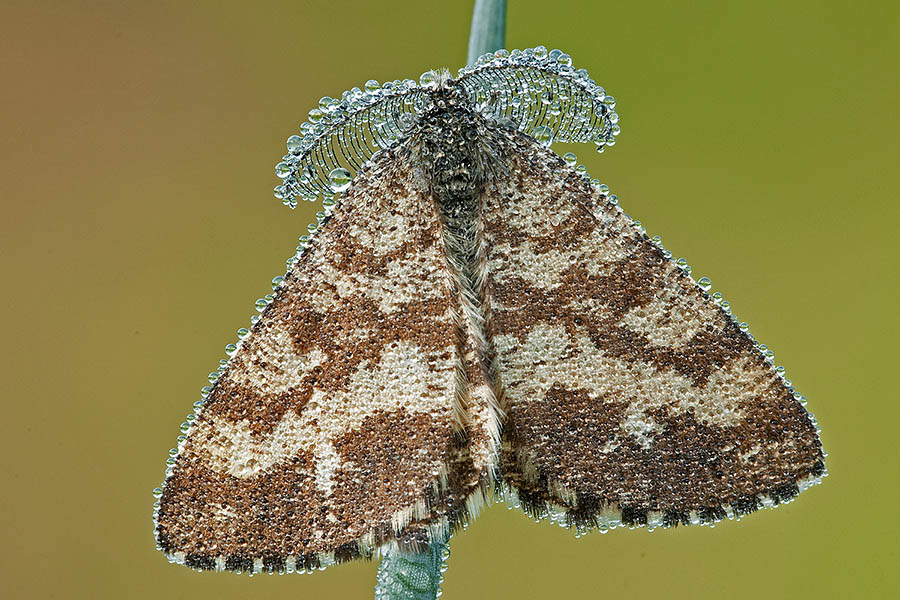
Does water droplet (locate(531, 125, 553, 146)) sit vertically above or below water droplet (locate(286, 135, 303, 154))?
above

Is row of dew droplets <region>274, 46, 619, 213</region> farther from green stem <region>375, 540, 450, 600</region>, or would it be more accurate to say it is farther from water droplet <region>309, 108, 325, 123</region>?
green stem <region>375, 540, 450, 600</region>

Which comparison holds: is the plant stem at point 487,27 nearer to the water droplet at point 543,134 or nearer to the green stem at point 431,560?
the green stem at point 431,560

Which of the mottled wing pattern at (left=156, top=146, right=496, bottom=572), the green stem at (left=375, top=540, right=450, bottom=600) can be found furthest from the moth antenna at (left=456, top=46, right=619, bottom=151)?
the green stem at (left=375, top=540, right=450, bottom=600)

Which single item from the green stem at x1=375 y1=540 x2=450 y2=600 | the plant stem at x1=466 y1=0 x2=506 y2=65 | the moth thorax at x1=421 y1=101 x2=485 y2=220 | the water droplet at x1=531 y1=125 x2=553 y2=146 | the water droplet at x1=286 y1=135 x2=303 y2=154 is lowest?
the green stem at x1=375 y1=540 x2=450 y2=600

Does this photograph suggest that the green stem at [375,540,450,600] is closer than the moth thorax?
Yes

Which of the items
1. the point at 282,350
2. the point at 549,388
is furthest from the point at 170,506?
the point at 549,388

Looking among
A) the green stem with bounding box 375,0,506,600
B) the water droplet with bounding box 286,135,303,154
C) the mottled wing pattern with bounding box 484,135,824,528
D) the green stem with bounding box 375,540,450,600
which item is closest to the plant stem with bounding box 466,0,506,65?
the green stem with bounding box 375,0,506,600

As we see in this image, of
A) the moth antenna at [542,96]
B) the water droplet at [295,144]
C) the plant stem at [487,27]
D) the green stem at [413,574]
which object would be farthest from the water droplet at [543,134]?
the green stem at [413,574]

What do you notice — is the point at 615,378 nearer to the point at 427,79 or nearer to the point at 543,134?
the point at 543,134
